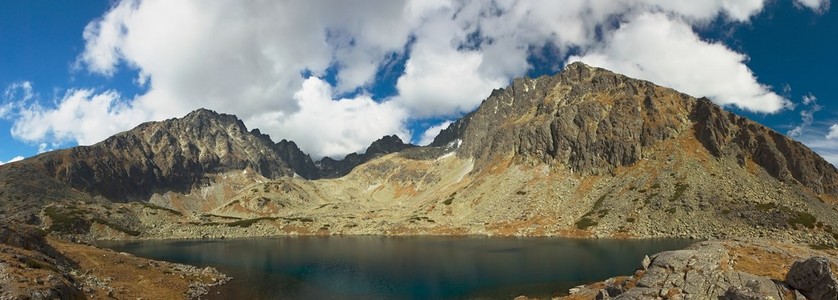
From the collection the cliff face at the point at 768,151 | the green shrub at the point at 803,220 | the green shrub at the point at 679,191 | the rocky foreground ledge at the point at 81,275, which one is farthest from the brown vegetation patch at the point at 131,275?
the cliff face at the point at 768,151

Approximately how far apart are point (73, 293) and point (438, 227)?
535 ft

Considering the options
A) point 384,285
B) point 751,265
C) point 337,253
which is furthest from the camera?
point 337,253

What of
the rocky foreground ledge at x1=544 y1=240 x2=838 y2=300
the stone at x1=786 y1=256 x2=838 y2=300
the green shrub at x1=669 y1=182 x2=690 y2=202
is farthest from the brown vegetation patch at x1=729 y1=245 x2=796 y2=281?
the green shrub at x1=669 y1=182 x2=690 y2=202

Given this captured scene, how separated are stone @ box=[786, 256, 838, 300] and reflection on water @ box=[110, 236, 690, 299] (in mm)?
32341

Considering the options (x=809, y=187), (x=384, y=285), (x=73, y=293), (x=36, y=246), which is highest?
(x=809, y=187)

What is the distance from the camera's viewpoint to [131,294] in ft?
186

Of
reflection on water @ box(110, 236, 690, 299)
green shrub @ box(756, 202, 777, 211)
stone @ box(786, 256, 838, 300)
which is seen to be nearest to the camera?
stone @ box(786, 256, 838, 300)

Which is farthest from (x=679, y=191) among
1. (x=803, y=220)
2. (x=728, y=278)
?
(x=728, y=278)

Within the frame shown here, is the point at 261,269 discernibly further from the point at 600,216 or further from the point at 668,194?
the point at 668,194

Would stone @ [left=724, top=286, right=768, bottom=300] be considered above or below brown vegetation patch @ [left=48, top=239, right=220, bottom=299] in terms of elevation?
above

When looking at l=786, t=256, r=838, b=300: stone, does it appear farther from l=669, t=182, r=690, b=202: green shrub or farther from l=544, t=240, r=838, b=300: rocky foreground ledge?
l=669, t=182, r=690, b=202: green shrub

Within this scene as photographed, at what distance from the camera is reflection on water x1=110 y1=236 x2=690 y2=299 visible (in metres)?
69.3

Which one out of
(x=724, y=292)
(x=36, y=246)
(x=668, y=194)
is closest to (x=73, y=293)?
(x=36, y=246)

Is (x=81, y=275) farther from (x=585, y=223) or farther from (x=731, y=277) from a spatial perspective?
(x=585, y=223)
